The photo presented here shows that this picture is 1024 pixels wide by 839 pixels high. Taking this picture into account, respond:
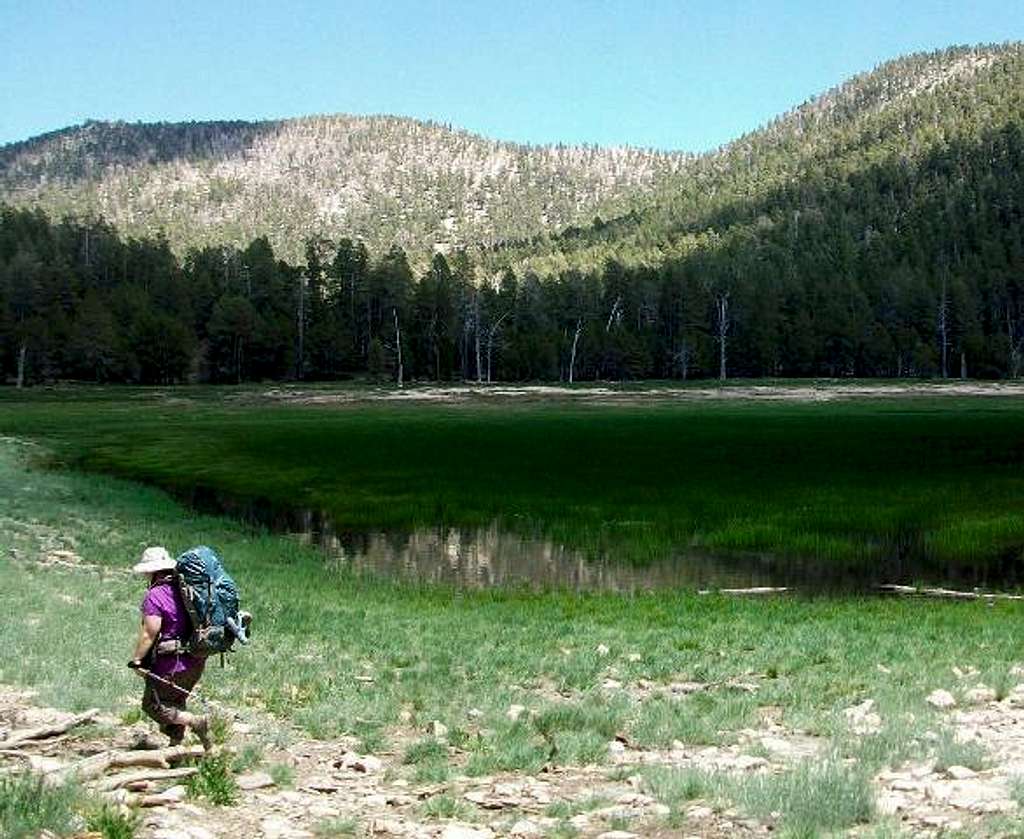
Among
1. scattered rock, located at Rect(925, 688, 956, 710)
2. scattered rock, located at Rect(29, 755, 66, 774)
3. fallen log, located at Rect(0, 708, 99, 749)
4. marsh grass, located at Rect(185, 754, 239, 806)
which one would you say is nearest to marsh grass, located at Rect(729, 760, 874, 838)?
scattered rock, located at Rect(925, 688, 956, 710)

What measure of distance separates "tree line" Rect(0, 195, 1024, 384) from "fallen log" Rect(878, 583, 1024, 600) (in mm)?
115630

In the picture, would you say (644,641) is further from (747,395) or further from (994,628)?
(747,395)

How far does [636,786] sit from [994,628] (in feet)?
38.0

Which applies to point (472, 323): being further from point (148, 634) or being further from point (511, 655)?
point (148, 634)

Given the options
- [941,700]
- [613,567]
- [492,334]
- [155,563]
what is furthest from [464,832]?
[492,334]

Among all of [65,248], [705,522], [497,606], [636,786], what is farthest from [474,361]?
[636,786]

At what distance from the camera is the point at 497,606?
2230 cm

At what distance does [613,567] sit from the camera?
91.7 feet

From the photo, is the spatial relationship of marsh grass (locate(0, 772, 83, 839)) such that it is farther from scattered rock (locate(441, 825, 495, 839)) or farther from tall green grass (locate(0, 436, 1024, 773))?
tall green grass (locate(0, 436, 1024, 773))

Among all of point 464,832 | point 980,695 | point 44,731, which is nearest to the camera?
point 464,832

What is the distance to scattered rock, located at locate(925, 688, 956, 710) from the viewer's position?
12.9m

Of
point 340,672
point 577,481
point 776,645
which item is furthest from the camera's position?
point 577,481

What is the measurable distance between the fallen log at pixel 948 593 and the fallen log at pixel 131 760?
1821 centimetres

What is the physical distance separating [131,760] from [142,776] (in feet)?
1.35
